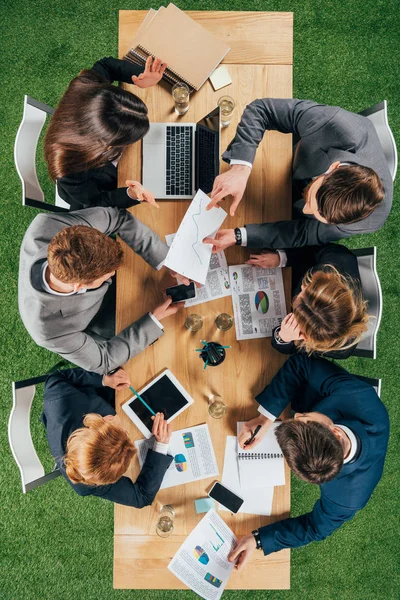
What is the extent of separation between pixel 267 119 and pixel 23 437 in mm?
1728

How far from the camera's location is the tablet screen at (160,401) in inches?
76.0

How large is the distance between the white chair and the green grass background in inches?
31.1

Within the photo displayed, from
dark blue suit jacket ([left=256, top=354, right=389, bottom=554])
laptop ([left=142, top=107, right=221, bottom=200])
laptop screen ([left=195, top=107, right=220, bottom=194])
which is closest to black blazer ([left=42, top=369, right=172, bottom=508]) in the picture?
dark blue suit jacket ([left=256, top=354, right=389, bottom=554])

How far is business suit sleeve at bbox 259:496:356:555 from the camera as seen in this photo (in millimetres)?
1842

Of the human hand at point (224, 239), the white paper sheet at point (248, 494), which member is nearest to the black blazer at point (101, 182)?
the human hand at point (224, 239)

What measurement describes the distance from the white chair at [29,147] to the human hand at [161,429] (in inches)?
42.5

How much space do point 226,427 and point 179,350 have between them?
394 millimetres

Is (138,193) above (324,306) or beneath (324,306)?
above

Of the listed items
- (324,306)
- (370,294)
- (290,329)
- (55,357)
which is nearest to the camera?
(324,306)

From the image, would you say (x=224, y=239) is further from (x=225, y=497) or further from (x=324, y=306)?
(x=225, y=497)

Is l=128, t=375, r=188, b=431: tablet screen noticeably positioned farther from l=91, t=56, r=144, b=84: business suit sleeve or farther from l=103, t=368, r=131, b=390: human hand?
l=91, t=56, r=144, b=84: business suit sleeve

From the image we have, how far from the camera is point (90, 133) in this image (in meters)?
1.67

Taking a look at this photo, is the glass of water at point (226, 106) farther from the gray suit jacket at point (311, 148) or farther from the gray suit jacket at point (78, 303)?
the gray suit jacket at point (78, 303)

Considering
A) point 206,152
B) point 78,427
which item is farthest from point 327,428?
point 206,152
